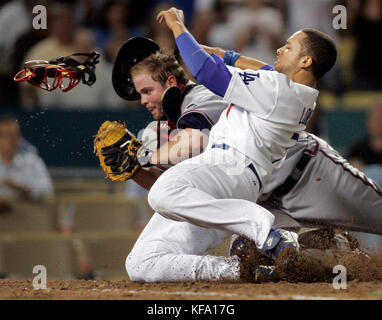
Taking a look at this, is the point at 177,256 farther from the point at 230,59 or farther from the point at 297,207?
the point at 230,59

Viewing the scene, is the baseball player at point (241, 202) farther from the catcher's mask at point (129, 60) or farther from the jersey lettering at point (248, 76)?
the catcher's mask at point (129, 60)

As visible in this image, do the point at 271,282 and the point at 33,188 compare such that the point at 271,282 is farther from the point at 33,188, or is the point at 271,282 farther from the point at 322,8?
the point at 322,8

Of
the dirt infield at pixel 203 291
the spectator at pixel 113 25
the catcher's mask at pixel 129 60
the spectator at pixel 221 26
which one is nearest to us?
the dirt infield at pixel 203 291

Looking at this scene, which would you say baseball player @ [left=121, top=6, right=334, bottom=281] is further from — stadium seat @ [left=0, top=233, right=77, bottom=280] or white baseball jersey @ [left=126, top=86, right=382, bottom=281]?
stadium seat @ [left=0, top=233, right=77, bottom=280]

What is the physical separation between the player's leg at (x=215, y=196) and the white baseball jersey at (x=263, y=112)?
9 cm

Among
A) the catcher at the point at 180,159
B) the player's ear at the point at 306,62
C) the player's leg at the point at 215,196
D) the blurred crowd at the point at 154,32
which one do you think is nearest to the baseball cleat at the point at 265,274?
the catcher at the point at 180,159

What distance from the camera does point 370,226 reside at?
4938mm

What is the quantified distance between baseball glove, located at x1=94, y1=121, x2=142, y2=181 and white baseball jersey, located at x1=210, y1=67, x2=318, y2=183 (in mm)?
649

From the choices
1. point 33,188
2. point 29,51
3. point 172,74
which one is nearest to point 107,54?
point 29,51

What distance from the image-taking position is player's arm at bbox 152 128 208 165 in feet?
14.3

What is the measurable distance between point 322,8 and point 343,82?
3.00ft

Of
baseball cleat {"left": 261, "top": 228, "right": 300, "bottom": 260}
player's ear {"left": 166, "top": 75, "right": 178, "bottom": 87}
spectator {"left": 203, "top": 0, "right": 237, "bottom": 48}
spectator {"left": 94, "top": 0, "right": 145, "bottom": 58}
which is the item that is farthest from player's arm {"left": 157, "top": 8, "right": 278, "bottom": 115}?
spectator {"left": 94, "top": 0, "right": 145, "bottom": 58}

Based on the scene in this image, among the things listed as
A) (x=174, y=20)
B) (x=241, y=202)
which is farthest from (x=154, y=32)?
(x=241, y=202)

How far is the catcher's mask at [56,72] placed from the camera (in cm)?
461
